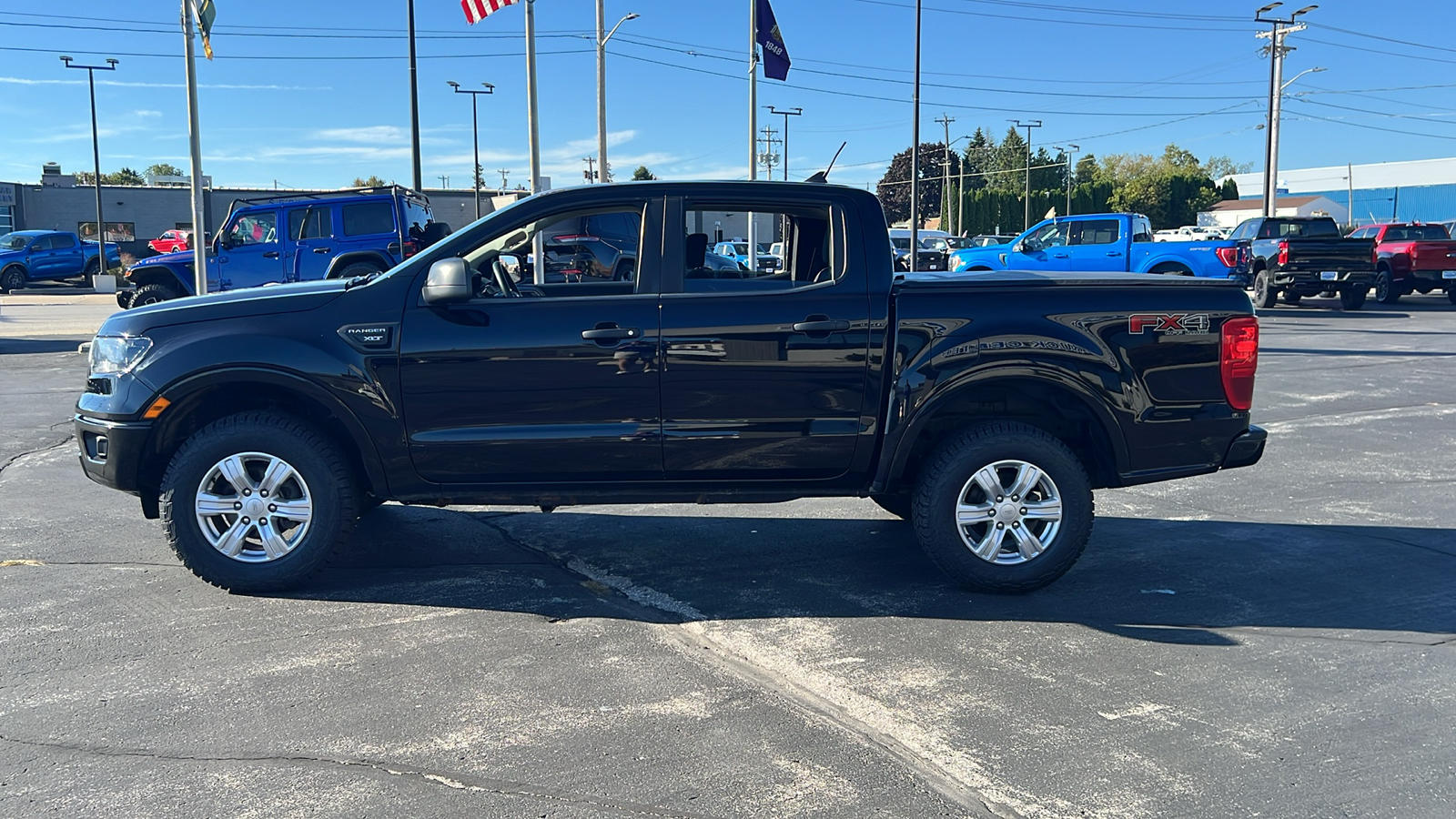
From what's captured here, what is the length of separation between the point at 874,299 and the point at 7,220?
207 ft

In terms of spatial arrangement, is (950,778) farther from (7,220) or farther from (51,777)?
(7,220)

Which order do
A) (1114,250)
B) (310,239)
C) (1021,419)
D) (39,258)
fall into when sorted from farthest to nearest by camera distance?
1. (39,258)
2. (1114,250)
3. (310,239)
4. (1021,419)

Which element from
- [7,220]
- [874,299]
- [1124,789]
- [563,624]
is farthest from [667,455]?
[7,220]

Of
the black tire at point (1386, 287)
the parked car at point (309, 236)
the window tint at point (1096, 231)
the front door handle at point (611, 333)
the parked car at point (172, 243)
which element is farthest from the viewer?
the parked car at point (172, 243)

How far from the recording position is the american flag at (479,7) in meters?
18.5

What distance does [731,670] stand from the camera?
168 inches

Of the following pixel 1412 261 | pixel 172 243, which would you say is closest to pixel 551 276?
pixel 1412 261

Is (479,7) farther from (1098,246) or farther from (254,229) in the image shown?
(1098,246)

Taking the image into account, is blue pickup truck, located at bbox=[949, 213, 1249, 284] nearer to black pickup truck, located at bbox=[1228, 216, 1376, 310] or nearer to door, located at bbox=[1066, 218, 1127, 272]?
door, located at bbox=[1066, 218, 1127, 272]

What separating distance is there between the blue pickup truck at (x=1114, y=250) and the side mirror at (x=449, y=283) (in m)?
18.0

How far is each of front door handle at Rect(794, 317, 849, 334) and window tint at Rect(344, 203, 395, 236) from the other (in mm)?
14485

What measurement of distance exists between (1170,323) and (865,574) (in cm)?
189

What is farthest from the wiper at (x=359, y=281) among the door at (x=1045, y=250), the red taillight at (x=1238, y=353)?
the door at (x=1045, y=250)

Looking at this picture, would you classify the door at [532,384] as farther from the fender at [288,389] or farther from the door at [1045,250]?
the door at [1045,250]
